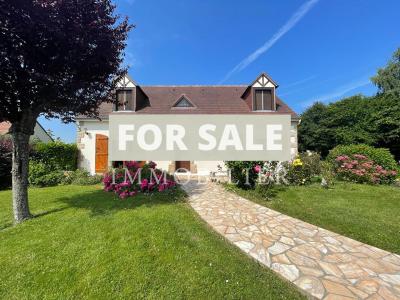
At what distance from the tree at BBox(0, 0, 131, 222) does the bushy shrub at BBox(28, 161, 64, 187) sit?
5.05 metres

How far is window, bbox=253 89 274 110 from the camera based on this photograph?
42.6 ft

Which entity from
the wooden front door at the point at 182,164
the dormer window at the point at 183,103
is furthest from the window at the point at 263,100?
the wooden front door at the point at 182,164

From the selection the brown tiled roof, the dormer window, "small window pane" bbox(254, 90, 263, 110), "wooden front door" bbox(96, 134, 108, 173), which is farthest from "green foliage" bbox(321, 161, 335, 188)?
"wooden front door" bbox(96, 134, 108, 173)

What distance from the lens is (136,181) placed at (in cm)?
735

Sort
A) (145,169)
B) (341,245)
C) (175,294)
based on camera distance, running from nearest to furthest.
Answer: (175,294)
(341,245)
(145,169)

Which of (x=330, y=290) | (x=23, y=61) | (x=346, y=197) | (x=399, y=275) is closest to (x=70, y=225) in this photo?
(x=23, y=61)

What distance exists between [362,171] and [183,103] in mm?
10136

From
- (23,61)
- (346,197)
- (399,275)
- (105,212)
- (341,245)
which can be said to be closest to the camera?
(399,275)

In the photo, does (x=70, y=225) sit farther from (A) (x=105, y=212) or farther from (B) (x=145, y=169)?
(B) (x=145, y=169)

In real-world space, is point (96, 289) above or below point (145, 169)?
below

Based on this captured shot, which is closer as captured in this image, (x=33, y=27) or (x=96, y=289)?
(x=96, y=289)

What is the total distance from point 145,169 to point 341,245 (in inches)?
238

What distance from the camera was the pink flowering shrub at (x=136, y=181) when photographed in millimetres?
7113

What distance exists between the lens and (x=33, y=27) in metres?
4.11
